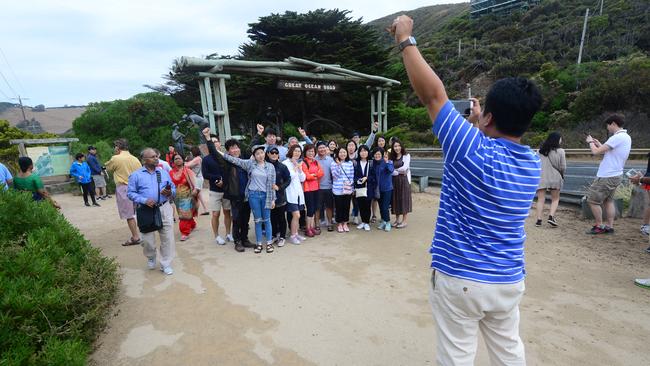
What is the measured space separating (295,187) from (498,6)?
1976 inches

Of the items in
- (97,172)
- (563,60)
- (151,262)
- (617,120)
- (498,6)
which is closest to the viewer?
(151,262)

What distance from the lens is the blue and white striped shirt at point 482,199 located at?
140cm

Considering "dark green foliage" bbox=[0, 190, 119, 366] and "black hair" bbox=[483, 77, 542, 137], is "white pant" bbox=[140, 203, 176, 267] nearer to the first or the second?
"dark green foliage" bbox=[0, 190, 119, 366]

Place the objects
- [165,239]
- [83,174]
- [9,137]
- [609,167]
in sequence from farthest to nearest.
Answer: [9,137] → [83,174] → [609,167] → [165,239]

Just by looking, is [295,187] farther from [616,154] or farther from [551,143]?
[616,154]

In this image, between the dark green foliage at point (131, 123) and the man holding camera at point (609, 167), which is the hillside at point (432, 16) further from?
the man holding camera at point (609, 167)

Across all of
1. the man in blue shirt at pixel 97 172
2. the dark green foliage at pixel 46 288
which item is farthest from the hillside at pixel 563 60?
the dark green foliage at pixel 46 288

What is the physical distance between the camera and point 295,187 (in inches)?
226

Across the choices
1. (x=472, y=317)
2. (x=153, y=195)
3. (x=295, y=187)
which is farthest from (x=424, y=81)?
(x=295, y=187)

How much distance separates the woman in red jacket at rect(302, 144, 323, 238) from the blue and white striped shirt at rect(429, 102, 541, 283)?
4476 mm

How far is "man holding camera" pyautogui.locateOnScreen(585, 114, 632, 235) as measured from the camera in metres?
5.04

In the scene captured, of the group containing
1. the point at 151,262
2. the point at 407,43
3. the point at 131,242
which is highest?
the point at 407,43

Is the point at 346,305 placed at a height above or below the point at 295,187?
below

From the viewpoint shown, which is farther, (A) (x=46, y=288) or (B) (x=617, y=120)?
(B) (x=617, y=120)
